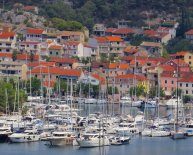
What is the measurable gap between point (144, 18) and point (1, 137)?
33.4 meters

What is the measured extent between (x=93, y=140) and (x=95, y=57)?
971 inches

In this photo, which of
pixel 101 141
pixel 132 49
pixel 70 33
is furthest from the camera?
pixel 70 33

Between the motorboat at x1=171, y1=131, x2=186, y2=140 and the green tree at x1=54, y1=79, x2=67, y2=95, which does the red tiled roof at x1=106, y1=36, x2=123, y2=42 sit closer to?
the green tree at x1=54, y1=79, x2=67, y2=95

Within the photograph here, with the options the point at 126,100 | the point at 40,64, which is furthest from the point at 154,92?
the point at 40,64

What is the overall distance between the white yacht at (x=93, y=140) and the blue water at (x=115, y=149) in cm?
24

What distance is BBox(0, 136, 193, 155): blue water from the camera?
5144 cm

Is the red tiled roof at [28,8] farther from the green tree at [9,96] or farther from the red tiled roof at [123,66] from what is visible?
the green tree at [9,96]

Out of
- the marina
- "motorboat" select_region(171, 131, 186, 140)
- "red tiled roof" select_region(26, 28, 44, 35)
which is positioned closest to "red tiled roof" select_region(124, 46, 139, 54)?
"red tiled roof" select_region(26, 28, 44, 35)

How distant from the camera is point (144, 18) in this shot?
284 feet

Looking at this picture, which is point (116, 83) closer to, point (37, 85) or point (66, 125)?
point (37, 85)

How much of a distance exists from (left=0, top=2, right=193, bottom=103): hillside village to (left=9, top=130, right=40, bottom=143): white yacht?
12.8 metres

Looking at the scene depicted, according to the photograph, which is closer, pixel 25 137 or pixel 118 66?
pixel 25 137

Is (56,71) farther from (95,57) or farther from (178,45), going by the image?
(178,45)

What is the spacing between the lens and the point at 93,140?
5262 centimetres
